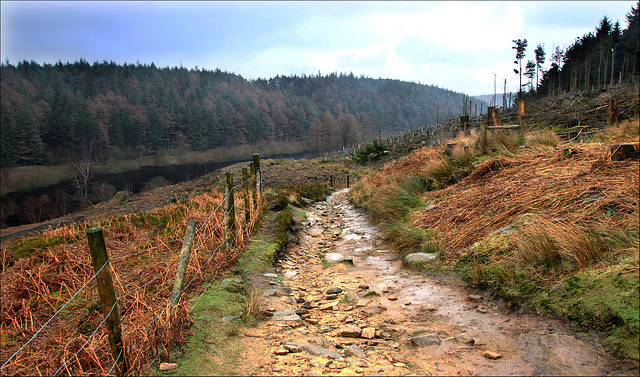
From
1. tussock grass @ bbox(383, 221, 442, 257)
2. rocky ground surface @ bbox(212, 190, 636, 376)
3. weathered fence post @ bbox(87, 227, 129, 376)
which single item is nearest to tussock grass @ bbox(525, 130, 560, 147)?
tussock grass @ bbox(383, 221, 442, 257)

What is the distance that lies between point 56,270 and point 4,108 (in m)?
87.3

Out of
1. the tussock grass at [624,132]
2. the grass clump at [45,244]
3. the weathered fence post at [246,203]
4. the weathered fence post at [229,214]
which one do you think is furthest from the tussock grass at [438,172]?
the grass clump at [45,244]

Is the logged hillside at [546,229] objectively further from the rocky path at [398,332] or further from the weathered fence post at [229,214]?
the weathered fence post at [229,214]

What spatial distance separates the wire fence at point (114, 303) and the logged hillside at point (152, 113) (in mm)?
45343

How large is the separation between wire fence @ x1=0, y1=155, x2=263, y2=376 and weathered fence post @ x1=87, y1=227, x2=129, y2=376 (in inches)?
0.5

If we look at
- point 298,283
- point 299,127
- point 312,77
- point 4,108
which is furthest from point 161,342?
point 312,77

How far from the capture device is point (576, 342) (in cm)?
275

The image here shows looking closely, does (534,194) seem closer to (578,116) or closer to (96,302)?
(96,302)

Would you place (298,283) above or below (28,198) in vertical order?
above

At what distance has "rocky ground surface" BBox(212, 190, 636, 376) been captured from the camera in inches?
107

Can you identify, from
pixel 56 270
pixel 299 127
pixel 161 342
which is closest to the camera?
pixel 161 342

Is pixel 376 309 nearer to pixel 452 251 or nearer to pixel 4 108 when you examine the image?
pixel 452 251

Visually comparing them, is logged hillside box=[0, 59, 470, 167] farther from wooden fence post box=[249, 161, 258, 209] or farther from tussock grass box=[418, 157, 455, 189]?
wooden fence post box=[249, 161, 258, 209]

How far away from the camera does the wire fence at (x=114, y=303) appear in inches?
115
